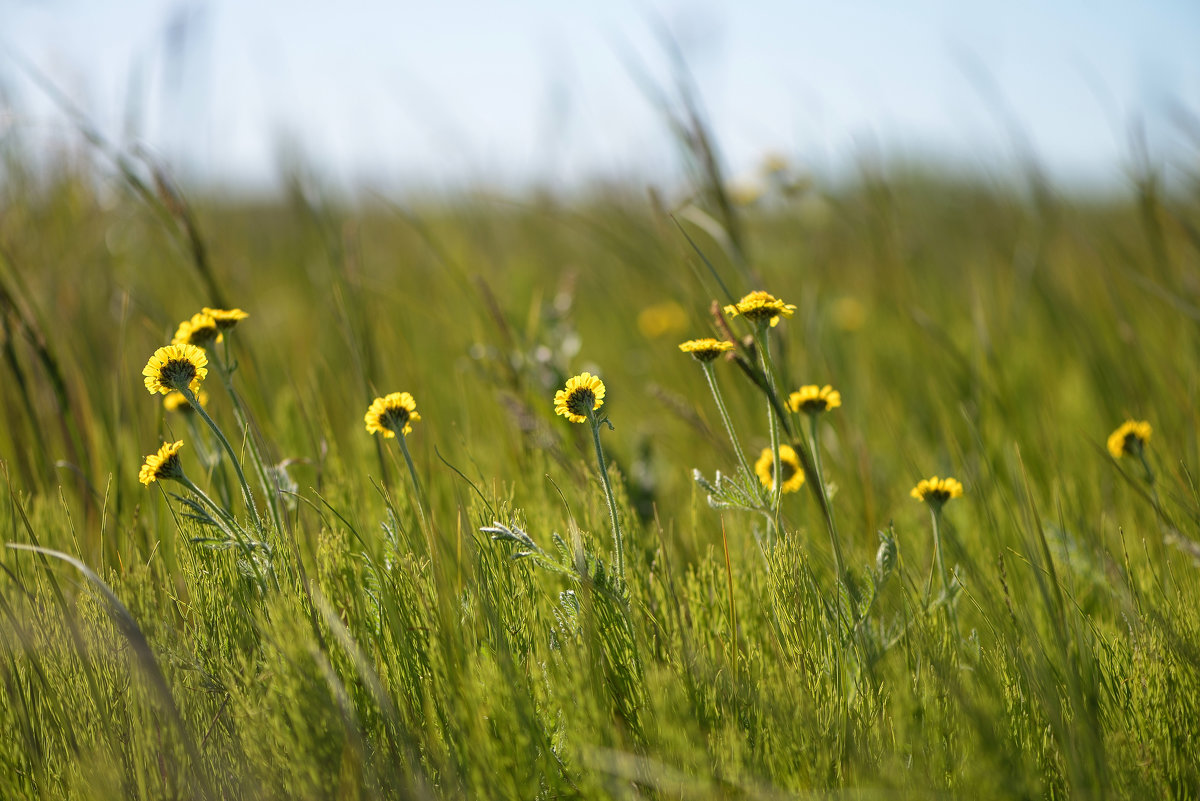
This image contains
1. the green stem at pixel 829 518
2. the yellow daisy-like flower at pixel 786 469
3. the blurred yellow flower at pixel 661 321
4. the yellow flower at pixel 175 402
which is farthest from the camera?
the blurred yellow flower at pixel 661 321

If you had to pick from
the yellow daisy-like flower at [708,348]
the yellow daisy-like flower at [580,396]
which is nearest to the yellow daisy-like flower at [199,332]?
the yellow daisy-like flower at [580,396]

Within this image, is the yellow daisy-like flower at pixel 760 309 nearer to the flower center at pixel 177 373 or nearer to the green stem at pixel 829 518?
the green stem at pixel 829 518

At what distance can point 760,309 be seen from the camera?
998 millimetres

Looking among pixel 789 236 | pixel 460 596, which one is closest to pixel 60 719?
pixel 460 596

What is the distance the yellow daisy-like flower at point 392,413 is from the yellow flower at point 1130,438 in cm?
115

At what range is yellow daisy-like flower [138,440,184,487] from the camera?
0.96m

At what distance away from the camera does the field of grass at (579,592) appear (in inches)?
31.4

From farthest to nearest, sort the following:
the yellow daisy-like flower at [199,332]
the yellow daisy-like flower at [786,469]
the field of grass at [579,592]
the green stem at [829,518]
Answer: the yellow daisy-like flower at [786,469], the yellow daisy-like flower at [199,332], the green stem at [829,518], the field of grass at [579,592]

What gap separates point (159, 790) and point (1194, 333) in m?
2.27

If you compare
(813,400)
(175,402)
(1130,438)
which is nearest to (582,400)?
(813,400)

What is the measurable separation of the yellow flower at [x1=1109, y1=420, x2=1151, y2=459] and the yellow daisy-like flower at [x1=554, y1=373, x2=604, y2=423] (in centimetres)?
91

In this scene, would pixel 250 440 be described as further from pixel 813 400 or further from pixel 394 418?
pixel 813 400

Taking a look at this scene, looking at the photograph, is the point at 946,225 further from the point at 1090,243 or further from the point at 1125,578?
the point at 1125,578

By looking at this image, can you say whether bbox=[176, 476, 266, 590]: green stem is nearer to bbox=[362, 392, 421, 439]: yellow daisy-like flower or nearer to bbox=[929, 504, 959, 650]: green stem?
bbox=[362, 392, 421, 439]: yellow daisy-like flower
